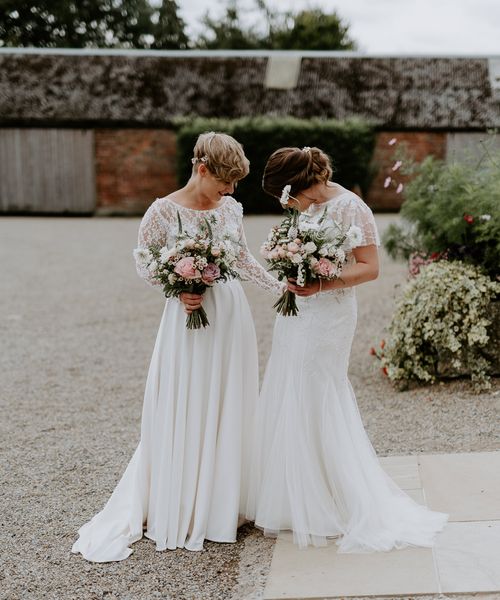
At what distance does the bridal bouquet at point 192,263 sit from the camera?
141 inches

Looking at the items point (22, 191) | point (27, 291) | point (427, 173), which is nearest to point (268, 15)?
point (22, 191)

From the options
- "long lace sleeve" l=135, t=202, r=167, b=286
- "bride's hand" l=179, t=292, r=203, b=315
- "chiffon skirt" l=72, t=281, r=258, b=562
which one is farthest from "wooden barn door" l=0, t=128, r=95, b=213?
"bride's hand" l=179, t=292, r=203, b=315

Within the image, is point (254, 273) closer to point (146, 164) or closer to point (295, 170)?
point (295, 170)

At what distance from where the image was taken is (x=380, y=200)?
2630cm

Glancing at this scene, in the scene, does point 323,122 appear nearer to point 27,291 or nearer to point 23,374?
point 27,291

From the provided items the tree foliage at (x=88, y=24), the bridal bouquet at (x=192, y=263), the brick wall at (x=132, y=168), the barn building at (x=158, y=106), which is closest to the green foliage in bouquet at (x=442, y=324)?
the bridal bouquet at (x=192, y=263)

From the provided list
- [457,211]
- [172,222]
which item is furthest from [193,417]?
[457,211]

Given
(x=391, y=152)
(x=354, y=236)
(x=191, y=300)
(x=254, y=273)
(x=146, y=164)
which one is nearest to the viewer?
(x=354, y=236)

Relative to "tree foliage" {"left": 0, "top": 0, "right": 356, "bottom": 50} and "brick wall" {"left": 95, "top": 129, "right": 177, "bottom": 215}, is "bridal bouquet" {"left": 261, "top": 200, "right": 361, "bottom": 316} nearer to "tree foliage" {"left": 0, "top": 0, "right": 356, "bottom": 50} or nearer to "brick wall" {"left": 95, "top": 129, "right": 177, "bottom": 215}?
Answer: "brick wall" {"left": 95, "top": 129, "right": 177, "bottom": 215}

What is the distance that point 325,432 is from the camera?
3.76m

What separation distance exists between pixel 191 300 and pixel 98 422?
9.32 feet

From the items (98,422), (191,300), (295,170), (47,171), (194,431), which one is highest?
(295,170)

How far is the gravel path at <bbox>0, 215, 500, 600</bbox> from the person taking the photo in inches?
143

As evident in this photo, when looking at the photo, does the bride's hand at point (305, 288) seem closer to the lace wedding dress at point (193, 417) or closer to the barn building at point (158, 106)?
the lace wedding dress at point (193, 417)
